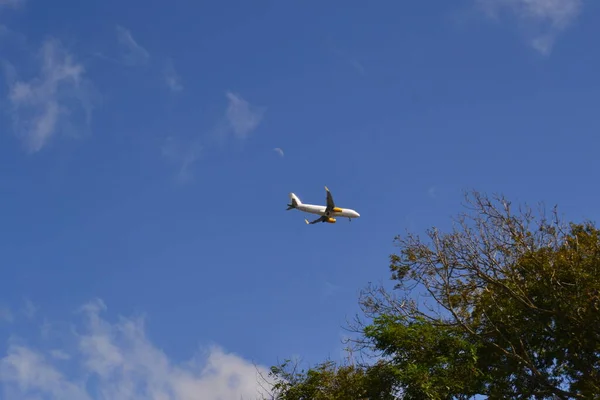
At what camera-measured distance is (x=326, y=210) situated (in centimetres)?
5488

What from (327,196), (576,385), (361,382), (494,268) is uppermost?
(327,196)

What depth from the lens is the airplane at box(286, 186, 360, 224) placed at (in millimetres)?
54719

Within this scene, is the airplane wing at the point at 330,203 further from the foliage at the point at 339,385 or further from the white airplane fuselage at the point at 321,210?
the foliage at the point at 339,385

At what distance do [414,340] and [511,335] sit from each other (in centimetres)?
338

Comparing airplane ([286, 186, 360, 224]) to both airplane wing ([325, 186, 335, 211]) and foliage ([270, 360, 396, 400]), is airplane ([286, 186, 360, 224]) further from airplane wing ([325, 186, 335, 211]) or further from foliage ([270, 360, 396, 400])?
foliage ([270, 360, 396, 400])

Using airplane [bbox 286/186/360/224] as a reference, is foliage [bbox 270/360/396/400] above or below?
below

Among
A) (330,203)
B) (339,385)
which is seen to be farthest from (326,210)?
(339,385)

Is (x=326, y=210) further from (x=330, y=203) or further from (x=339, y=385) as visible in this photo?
(x=339, y=385)

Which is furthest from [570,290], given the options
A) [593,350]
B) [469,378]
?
[469,378]

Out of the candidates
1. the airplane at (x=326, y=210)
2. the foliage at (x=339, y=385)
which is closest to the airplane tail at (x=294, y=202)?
the airplane at (x=326, y=210)

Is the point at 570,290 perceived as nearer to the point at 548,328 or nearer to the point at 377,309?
the point at 548,328

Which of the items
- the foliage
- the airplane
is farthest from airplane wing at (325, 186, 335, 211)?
the foliage

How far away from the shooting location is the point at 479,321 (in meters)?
25.4

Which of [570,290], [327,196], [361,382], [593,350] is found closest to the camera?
[570,290]
